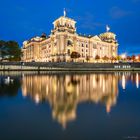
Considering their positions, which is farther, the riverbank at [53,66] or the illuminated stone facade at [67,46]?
the illuminated stone facade at [67,46]

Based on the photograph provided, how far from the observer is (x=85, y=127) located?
8.36m

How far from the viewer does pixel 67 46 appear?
112000mm

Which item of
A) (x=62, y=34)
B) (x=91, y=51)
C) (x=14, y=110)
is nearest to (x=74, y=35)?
(x=62, y=34)

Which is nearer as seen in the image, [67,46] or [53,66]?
[53,66]

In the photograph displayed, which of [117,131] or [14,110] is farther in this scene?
[14,110]

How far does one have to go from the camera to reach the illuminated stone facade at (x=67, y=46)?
366ft

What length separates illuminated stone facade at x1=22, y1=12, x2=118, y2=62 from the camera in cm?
11143

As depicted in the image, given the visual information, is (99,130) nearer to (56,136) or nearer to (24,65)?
(56,136)

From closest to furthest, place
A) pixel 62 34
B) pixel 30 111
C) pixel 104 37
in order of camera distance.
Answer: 1. pixel 30 111
2. pixel 62 34
3. pixel 104 37

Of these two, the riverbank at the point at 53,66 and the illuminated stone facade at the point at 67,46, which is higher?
the illuminated stone facade at the point at 67,46

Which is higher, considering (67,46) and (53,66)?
(67,46)

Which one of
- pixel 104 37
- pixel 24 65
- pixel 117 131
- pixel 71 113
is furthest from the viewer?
pixel 104 37

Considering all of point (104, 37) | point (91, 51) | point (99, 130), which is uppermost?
point (104, 37)

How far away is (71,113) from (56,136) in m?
3.15
